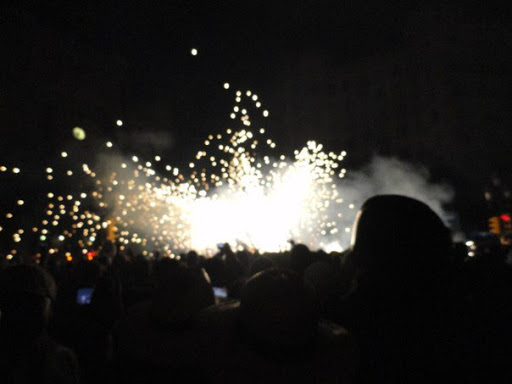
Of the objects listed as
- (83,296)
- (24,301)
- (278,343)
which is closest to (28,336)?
(24,301)

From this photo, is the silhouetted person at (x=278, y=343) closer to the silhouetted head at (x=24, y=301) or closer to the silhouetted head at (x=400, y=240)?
the silhouetted head at (x=400, y=240)

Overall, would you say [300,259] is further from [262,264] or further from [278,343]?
[278,343]

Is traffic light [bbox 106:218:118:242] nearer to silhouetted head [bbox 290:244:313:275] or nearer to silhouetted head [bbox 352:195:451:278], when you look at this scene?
silhouetted head [bbox 290:244:313:275]

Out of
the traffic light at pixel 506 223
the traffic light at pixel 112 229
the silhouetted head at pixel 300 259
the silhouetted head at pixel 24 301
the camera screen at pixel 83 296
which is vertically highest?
the traffic light at pixel 506 223

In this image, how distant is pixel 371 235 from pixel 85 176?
90.4 feet

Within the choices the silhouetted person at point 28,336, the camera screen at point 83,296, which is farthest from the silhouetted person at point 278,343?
the camera screen at point 83,296

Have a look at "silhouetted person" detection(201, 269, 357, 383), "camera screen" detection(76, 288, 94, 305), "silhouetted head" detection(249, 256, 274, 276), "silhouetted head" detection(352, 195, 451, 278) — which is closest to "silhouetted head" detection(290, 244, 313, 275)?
"silhouetted head" detection(249, 256, 274, 276)

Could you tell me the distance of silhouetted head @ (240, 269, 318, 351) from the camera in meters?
1.49

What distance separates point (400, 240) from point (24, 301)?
2010 mm

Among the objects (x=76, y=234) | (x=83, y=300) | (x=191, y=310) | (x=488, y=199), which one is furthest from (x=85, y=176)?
(x=488, y=199)

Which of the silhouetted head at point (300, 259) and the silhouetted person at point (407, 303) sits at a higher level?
the silhouetted head at point (300, 259)

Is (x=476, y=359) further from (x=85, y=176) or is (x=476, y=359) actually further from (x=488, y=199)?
(x=488, y=199)

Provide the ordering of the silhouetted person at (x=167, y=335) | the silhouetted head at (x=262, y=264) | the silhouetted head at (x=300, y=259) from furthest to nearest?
the silhouetted head at (x=300, y=259)
the silhouetted head at (x=262, y=264)
the silhouetted person at (x=167, y=335)

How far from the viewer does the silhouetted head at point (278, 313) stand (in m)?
1.49
